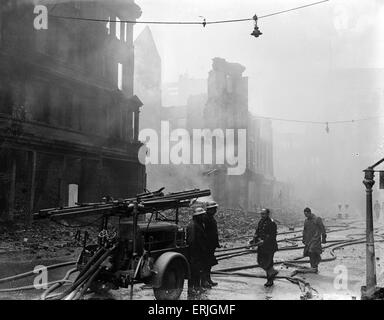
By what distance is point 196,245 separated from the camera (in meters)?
8.21

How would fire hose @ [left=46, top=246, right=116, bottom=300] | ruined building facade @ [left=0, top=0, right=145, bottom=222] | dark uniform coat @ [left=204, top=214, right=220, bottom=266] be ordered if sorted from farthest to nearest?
ruined building facade @ [left=0, top=0, right=145, bottom=222] < dark uniform coat @ [left=204, top=214, right=220, bottom=266] < fire hose @ [left=46, top=246, right=116, bottom=300]

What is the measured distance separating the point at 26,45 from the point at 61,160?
599 centimetres

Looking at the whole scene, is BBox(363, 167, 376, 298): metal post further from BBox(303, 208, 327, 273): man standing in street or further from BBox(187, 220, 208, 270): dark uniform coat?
BBox(187, 220, 208, 270): dark uniform coat

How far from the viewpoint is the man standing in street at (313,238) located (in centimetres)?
1090

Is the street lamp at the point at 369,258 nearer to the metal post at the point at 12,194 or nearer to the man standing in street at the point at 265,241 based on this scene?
the man standing in street at the point at 265,241

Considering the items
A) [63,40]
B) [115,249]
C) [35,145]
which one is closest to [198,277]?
[115,249]

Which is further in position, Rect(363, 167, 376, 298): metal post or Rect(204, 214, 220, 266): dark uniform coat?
Rect(204, 214, 220, 266): dark uniform coat

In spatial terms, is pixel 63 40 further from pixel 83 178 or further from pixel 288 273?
pixel 288 273

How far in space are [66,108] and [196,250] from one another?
16.2 m

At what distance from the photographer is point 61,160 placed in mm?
20406

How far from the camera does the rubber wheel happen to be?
7.05 meters

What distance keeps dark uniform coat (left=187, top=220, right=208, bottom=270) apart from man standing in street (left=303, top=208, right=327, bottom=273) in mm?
4052
